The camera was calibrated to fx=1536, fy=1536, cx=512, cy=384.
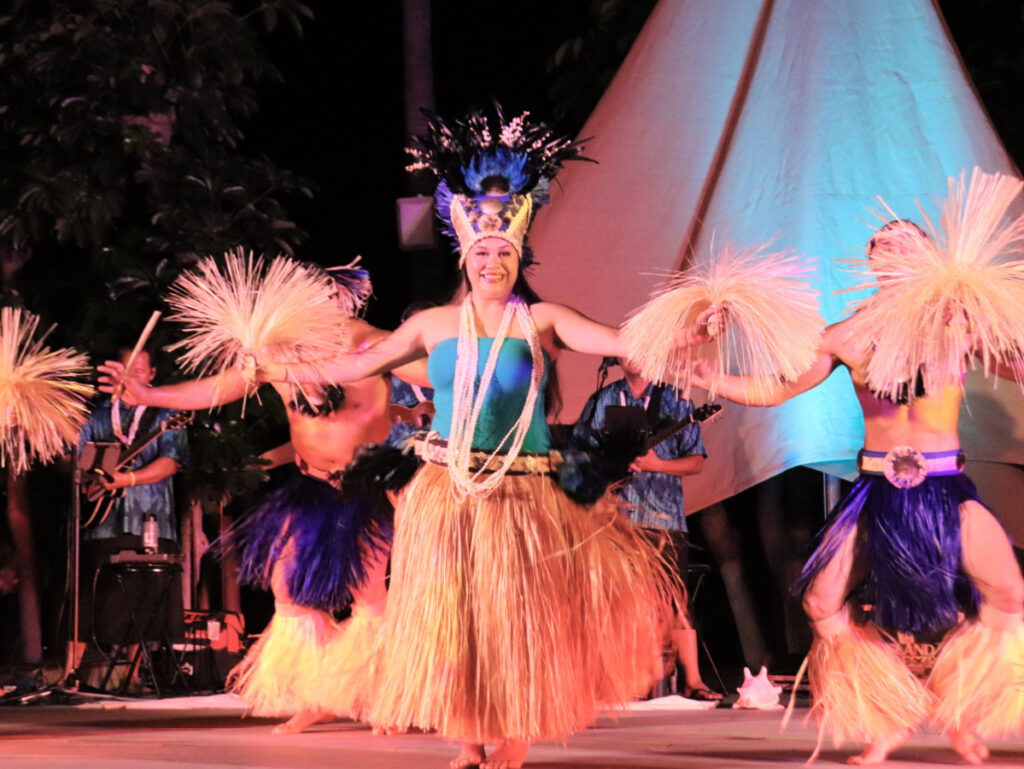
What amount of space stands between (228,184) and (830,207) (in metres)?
2.67

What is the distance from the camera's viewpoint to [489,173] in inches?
139

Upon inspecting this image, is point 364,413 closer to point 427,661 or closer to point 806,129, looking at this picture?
→ point 427,661

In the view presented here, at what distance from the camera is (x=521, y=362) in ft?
11.2

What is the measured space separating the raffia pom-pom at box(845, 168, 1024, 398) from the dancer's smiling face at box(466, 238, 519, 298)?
819 mm

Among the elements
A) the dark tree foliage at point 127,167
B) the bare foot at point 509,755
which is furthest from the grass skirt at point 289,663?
the dark tree foliage at point 127,167

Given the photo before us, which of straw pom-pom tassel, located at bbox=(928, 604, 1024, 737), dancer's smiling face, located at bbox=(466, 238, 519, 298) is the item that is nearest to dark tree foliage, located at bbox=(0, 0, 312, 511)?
dancer's smiling face, located at bbox=(466, 238, 519, 298)

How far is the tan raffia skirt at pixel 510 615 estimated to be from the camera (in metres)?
3.20

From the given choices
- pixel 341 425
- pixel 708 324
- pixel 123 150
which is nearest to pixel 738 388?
pixel 708 324

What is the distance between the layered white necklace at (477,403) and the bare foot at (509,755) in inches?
20.8

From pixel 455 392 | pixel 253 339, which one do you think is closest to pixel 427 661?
pixel 455 392

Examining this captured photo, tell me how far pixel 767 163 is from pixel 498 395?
101 inches

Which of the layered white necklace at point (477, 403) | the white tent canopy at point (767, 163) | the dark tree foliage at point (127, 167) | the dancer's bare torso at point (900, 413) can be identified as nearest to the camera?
the layered white necklace at point (477, 403)

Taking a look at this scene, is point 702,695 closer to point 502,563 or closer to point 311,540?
point 311,540

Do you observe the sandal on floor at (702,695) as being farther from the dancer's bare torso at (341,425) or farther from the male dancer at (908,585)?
the male dancer at (908,585)
